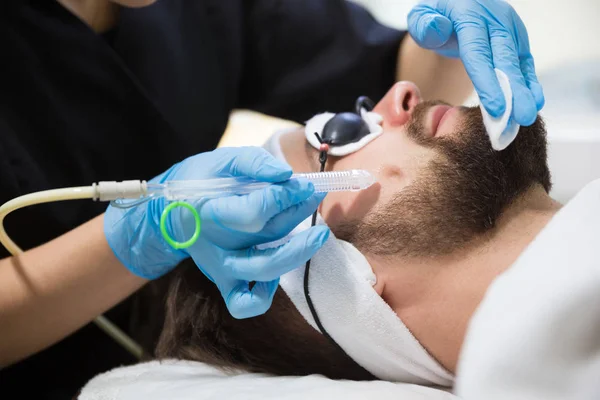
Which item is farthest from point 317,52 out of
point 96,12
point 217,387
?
point 217,387

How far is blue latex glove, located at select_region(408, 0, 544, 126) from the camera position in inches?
36.7

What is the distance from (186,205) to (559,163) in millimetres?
986

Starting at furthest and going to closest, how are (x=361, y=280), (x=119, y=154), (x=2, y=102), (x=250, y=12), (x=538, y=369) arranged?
1. (x=250, y=12)
2. (x=119, y=154)
3. (x=2, y=102)
4. (x=361, y=280)
5. (x=538, y=369)

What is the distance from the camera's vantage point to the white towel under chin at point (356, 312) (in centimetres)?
96

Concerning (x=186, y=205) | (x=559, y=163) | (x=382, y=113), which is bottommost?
(x=559, y=163)

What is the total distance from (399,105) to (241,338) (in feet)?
1.93

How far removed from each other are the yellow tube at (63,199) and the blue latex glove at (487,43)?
67cm

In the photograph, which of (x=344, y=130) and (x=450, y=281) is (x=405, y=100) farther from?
Result: (x=450, y=281)

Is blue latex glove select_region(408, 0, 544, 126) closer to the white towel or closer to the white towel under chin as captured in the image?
the white towel

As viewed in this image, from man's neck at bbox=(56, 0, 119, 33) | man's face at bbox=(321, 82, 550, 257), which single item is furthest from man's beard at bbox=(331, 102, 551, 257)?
man's neck at bbox=(56, 0, 119, 33)

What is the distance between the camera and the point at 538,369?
0.79 m

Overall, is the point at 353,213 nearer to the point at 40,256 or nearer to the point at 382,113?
the point at 382,113

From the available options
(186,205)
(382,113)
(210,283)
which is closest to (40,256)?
(210,283)

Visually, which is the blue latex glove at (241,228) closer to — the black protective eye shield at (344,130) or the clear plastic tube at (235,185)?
the clear plastic tube at (235,185)
